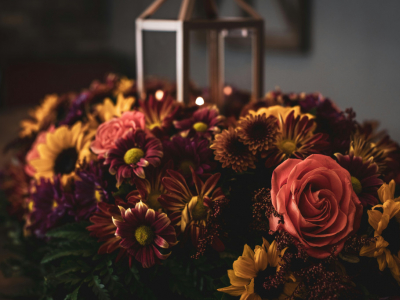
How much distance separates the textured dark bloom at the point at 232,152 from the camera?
52 cm

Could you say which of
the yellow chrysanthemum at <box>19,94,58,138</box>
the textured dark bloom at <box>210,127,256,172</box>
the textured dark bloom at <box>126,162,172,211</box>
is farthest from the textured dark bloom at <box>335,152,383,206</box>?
the yellow chrysanthemum at <box>19,94,58,138</box>

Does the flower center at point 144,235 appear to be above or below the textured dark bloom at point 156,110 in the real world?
below

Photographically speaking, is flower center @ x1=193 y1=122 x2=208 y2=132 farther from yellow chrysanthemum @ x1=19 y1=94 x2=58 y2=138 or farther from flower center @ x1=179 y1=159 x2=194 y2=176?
yellow chrysanthemum @ x1=19 y1=94 x2=58 y2=138

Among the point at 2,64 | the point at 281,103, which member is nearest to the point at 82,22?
the point at 2,64

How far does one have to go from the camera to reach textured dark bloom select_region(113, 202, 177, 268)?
1.61ft

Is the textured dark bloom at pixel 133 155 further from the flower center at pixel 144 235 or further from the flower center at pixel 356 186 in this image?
the flower center at pixel 356 186

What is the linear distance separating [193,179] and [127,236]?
11 cm

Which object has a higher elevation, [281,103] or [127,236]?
[281,103]

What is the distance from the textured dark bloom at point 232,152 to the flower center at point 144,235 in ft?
0.40

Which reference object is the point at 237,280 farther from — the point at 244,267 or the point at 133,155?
the point at 133,155

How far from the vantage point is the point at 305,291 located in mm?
444

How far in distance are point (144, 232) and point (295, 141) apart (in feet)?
0.75

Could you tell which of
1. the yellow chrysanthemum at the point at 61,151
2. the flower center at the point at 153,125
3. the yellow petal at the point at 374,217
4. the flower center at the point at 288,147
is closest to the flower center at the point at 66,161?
the yellow chrysanthemum at the point at 61,151

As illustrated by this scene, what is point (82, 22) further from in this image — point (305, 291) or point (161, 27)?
point (305, 291)
